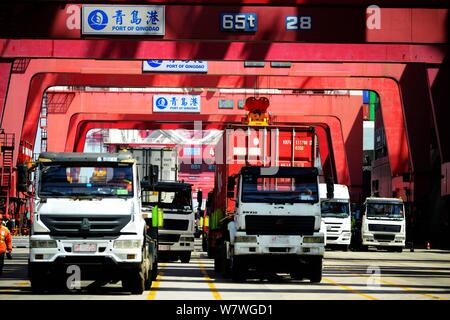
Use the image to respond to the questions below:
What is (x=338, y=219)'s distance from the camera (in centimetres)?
4866

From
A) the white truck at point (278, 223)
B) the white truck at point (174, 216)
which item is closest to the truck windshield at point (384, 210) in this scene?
the white truck at point (174, 216)

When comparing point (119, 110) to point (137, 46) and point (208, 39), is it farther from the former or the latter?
point (208, 39)

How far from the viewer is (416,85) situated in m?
49.9

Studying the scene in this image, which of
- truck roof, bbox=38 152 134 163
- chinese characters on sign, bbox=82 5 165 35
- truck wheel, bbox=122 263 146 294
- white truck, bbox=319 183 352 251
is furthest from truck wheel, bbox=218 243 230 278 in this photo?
white truck, bbox=319 183 352 251

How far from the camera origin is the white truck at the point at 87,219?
18875 mm

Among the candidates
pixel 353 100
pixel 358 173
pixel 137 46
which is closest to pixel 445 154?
pixel 137 46

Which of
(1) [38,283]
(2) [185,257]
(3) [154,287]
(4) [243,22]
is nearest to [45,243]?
(1) [38,283]

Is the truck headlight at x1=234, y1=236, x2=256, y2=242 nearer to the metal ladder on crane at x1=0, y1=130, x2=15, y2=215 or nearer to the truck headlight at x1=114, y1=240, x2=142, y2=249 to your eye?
the truck headlight at x1=114, y1=240, x2=142, y2=249

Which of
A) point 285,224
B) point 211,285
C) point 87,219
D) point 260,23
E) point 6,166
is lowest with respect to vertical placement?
point 211,285

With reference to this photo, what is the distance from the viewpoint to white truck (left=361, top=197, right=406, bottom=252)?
49.1 m

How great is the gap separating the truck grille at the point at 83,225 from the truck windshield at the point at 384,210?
31688 millimetres

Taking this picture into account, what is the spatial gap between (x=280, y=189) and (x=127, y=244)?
557 centimetres

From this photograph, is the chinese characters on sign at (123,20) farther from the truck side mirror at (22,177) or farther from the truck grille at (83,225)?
the truck grille at (83,225)

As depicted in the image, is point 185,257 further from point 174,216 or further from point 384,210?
point 384,210
